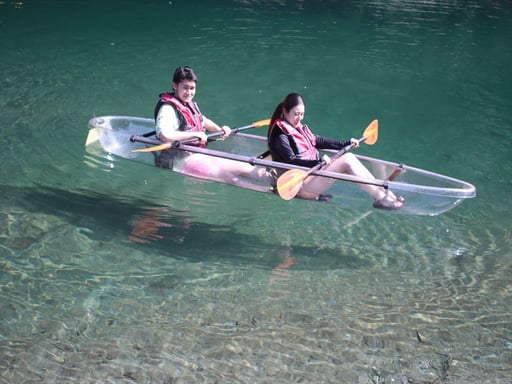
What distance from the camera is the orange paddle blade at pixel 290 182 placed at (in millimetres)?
4988

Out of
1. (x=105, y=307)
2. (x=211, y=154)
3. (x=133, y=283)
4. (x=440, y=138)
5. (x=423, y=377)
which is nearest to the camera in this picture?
(x=423, y=377)

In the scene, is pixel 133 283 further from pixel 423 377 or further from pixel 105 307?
pixel 423 377

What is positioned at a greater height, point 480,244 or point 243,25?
point 243,25

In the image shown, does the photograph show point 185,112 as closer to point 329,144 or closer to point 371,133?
point 329,144

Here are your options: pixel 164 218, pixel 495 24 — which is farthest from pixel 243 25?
pixel 164 218

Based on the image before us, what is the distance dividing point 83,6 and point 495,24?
9.22 m

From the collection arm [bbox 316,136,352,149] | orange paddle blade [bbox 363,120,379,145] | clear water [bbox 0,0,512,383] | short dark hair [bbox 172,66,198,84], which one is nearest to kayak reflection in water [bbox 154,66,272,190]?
short dark hair [bbox 172,66,198,84]

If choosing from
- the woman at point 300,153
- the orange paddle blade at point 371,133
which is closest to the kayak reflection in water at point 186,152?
the woman at point 300,153

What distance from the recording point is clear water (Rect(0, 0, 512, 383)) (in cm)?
413

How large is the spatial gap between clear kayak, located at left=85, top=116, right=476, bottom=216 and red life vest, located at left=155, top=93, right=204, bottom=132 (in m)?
0.22

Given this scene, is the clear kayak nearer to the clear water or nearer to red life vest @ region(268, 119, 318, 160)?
red life vest @ region(268, 119, 318, 160)

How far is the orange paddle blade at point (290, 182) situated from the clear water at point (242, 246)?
634mm

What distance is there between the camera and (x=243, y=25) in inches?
503

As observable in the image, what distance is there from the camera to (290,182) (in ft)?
16.4
